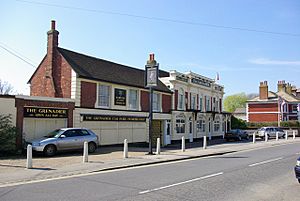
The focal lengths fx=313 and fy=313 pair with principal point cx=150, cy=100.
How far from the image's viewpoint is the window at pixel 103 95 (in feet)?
77.1

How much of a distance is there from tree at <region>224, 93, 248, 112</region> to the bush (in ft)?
301

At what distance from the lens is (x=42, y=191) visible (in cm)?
847

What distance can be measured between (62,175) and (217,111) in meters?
33.2

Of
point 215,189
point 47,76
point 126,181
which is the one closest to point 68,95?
point 47,76

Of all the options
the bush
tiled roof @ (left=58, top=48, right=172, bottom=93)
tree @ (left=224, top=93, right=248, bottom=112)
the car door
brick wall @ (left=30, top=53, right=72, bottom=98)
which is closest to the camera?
the bush

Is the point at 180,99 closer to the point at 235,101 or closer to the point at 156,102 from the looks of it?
the point at 156,102

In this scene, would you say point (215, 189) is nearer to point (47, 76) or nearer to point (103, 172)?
point (103, 172)

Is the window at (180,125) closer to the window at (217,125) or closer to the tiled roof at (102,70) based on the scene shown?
the tiled roof at (102,70)

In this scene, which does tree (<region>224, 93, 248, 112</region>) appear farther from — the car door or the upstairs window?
the car door

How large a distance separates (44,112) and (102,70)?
697 cm

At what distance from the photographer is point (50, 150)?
17250 mm

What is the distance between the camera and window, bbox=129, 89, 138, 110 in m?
26.4

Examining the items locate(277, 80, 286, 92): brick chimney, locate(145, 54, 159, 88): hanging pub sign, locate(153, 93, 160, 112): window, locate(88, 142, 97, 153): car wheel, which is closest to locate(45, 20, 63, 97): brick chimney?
locate(88, 142, 97, 153): car wheel

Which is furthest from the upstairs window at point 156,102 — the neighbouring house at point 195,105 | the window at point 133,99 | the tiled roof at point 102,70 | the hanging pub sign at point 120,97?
the hanging pub sign at point 120,97
